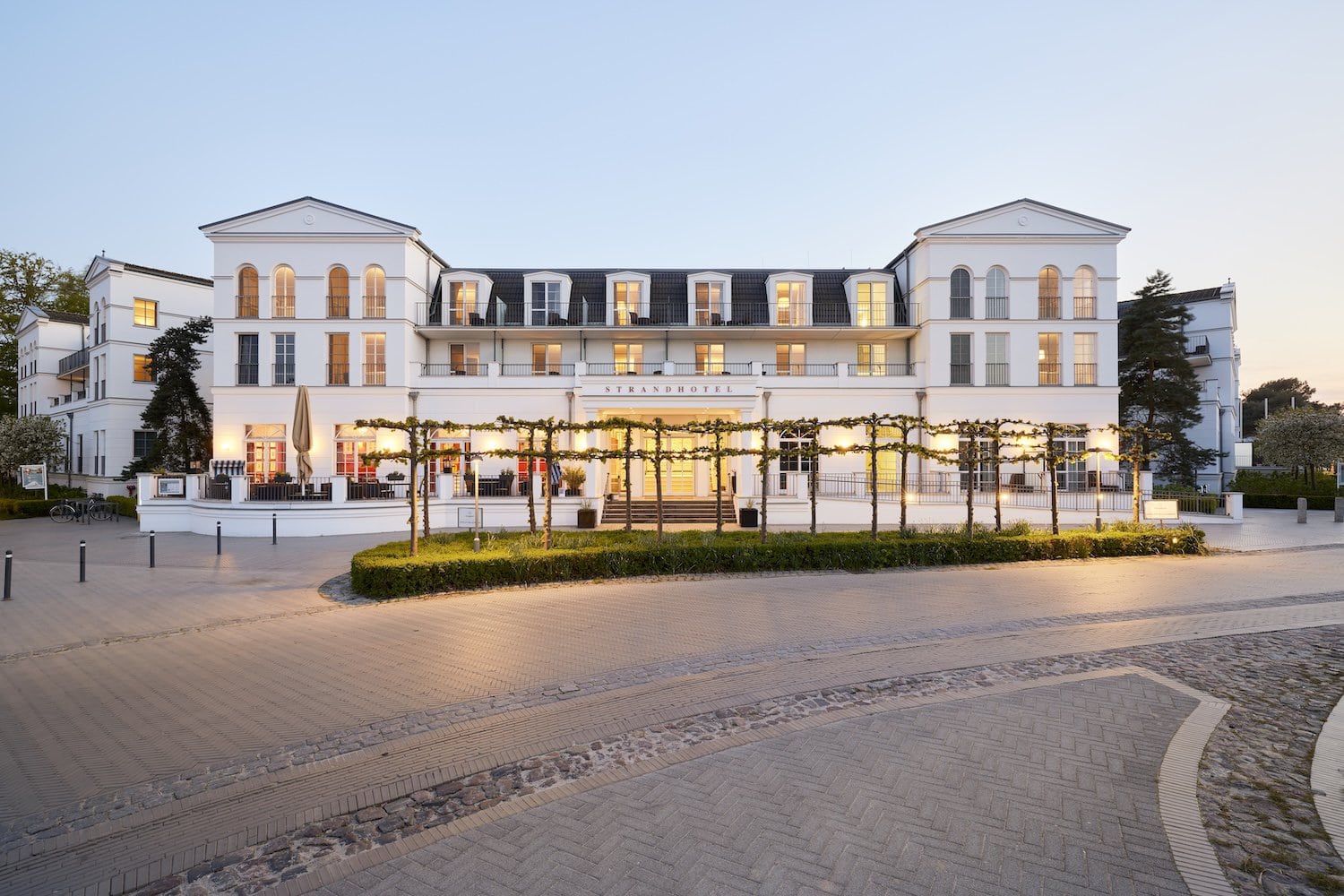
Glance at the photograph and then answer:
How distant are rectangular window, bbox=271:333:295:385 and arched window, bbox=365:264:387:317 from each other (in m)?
3.51

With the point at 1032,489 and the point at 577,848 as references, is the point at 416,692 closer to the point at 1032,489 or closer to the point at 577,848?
the point at 577,848

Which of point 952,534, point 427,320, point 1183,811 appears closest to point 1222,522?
point 952,534

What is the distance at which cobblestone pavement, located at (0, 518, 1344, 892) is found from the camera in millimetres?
4430

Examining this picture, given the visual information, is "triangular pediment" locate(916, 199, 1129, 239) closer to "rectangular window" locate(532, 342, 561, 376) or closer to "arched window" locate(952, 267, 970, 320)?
"arched window" locate(952, 267, 970, 320)

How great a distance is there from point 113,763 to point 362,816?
2.46 meters

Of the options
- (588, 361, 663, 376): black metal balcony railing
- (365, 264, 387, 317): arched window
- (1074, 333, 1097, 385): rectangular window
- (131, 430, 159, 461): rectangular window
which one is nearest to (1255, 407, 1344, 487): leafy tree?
(1074, 333, 1097, 385): rectangular window

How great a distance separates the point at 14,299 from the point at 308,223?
34610mm

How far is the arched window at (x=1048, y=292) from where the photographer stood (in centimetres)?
2730

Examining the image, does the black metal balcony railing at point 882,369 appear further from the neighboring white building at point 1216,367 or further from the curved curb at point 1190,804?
the neighboring white building at point 1216,367

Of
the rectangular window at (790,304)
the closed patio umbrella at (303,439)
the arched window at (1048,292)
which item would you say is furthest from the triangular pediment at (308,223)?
the arched window at (1048,292)

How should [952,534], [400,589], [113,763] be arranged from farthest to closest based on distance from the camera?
1. [952,534]
2. [400,589]
3. [113,763]

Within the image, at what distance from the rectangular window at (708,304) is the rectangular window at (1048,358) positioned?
46.7 ft

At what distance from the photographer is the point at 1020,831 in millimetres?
3887

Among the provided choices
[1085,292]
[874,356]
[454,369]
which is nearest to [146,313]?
[454,369]
